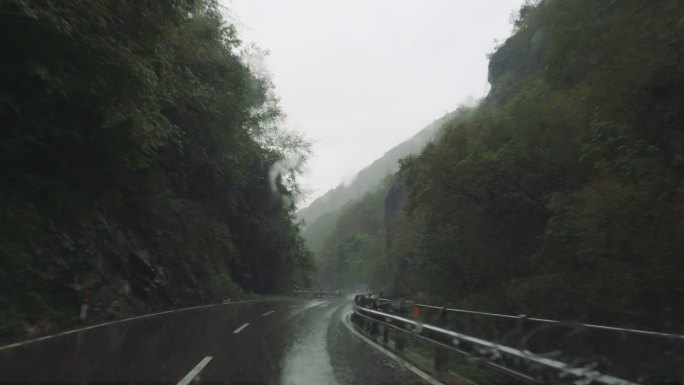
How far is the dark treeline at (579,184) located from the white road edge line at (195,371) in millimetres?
8381

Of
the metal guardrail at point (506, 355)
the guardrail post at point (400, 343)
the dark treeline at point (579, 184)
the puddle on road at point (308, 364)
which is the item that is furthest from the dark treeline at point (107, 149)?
the dark treeline at point (579, 184)

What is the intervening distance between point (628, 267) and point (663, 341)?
7.03m

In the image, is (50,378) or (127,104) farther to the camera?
(127,104)

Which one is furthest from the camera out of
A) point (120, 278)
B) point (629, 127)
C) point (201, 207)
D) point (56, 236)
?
point (201, 207)

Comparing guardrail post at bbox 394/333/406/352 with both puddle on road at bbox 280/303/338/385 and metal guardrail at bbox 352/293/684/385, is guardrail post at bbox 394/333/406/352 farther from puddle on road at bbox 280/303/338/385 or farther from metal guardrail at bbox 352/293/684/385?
puddle on road at bbox 280/303/338/385

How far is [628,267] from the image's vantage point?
10.3 metres

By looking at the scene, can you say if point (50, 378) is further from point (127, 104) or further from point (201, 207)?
point (201, 207)

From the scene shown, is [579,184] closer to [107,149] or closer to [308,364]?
[308,364]

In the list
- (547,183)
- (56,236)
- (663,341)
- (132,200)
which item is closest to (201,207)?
(132,200)

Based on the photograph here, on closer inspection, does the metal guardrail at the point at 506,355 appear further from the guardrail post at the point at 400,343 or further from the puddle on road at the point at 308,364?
the puddle on road at the point at 308,364

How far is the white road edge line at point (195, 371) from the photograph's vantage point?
6.20 meters

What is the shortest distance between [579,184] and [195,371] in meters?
11.7

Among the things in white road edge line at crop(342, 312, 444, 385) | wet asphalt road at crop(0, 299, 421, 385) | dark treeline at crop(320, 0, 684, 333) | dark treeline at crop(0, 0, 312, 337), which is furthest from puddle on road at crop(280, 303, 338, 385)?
dark treeline at crop(320, 0, 684, 333)

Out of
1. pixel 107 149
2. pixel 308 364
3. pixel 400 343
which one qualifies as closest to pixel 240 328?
pixel 400 343
